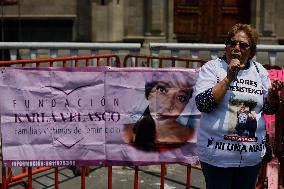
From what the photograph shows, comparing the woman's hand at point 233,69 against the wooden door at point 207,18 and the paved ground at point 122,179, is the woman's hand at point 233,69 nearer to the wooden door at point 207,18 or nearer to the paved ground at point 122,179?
the paved ground at point 122,179

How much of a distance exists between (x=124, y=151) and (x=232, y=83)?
5.29ft

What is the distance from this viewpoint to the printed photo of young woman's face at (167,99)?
161 inches

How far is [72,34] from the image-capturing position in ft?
49.3

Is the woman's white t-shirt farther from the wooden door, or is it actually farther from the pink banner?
the wooden door

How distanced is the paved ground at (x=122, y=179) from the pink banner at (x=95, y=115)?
3.29 ft

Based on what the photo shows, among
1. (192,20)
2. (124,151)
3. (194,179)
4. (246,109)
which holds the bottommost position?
(194,179)

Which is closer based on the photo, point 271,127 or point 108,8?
point 271,127

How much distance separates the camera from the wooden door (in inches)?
610

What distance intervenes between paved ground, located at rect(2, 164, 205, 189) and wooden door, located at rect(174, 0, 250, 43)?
10.4 m

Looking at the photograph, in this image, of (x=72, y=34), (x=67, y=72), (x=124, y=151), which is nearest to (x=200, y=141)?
(x=124, y=151)

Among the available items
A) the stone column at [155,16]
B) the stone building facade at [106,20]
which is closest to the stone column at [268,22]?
the stone building facade at [106,20]

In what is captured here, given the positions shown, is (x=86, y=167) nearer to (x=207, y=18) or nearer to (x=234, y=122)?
(x=234, y=122)

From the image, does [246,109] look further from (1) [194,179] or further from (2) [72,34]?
(2) [72,34]

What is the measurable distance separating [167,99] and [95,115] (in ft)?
2.39
